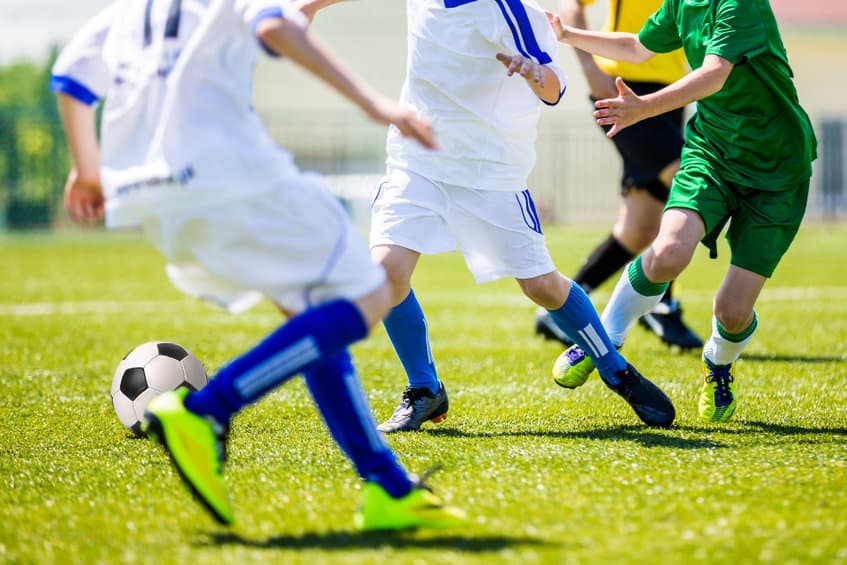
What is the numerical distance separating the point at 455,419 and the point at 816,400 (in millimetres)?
1527

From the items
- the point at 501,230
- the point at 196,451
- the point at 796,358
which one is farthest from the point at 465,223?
the point at 796,358

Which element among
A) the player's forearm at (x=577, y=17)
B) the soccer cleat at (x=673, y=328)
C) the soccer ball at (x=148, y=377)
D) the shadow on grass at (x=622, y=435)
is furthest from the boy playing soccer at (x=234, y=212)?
the soccer cleat at (x=673, y=328)

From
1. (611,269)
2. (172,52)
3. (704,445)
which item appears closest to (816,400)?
(704,445)

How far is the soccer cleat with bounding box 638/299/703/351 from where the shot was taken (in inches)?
248

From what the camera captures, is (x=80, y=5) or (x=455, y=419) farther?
(x=80, y=5)

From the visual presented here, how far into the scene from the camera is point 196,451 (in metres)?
2.88

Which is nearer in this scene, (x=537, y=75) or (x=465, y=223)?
(x=537, y=75)

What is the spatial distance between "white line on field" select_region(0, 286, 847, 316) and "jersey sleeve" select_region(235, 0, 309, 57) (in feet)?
19.5

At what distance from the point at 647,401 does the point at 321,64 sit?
2.10 m

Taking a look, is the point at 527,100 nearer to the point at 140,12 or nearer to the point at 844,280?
the point at 140,12

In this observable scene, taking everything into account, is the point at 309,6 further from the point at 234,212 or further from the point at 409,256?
the point at 234,212

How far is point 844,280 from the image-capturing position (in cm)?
1059

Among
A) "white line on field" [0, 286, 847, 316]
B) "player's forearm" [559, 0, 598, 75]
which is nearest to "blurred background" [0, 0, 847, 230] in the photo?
"white line on field" [0, 286, 847, 316]

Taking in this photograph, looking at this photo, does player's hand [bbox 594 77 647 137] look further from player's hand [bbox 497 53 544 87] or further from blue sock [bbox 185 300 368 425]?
blue sock [bbox 185 300 368 425]
